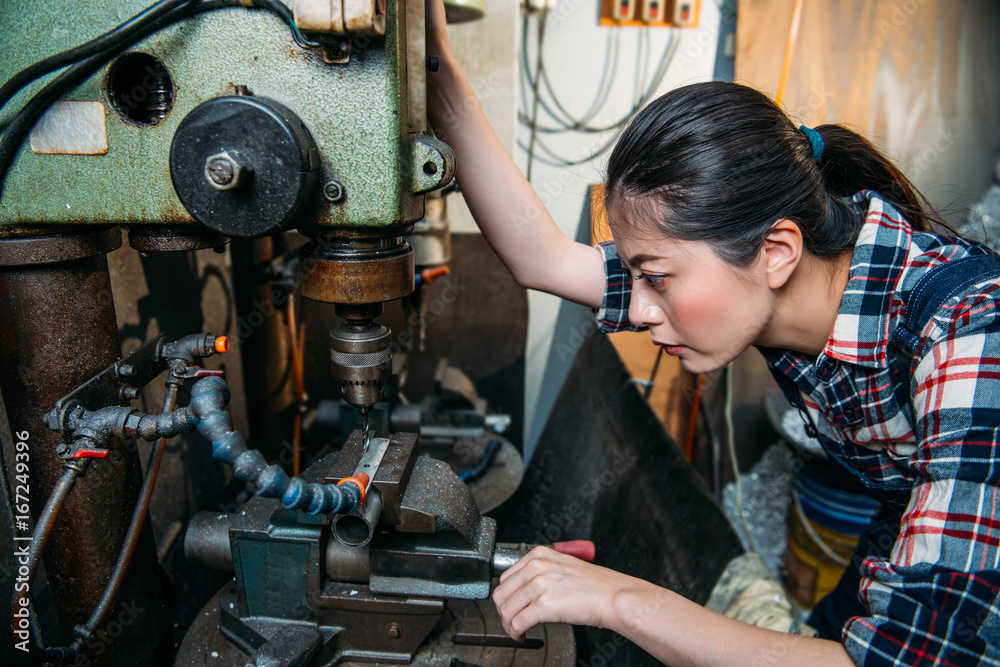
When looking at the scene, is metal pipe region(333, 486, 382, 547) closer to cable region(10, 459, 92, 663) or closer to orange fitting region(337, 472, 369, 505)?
orange fitting region(337, 472, 369, 505)

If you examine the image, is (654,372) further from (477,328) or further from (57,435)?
(57,435)

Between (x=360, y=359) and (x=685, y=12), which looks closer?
(x=360, y=359)

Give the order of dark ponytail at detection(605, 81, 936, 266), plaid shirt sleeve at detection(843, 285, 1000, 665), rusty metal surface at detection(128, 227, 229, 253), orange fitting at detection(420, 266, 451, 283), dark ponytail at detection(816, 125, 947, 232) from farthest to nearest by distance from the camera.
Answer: orange fitting at detection(420, 266, 451, 283) → dark ponytail at detection(816, 125, 947, 232) → dark ponytail at detection(605, 81, 936, 266) → rusty metal surface at detection(128, 227, 229, 253) → plaid shirt sleeve at detection(843, 285, 1000, 665)

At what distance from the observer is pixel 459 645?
82cm

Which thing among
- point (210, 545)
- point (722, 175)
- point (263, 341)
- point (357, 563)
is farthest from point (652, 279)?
point (263, 341)

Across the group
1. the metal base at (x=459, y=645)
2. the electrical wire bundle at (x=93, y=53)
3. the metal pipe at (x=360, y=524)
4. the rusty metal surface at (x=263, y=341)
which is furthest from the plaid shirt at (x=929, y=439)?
the rusty metal surface at (x=263, y=341)

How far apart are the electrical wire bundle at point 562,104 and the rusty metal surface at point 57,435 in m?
1.90

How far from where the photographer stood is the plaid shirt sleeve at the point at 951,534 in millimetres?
585

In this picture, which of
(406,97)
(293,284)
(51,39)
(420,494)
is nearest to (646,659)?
(420,494)

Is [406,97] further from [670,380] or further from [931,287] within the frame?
[670,380]

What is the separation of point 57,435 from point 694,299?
83 cm

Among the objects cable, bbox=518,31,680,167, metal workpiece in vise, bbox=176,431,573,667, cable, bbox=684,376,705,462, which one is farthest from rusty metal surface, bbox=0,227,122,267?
cable, bbox=684,376,705,462

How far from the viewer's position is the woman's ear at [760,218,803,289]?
83 cm

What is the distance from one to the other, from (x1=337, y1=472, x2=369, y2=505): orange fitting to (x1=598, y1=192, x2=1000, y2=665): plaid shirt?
21.6 inches
